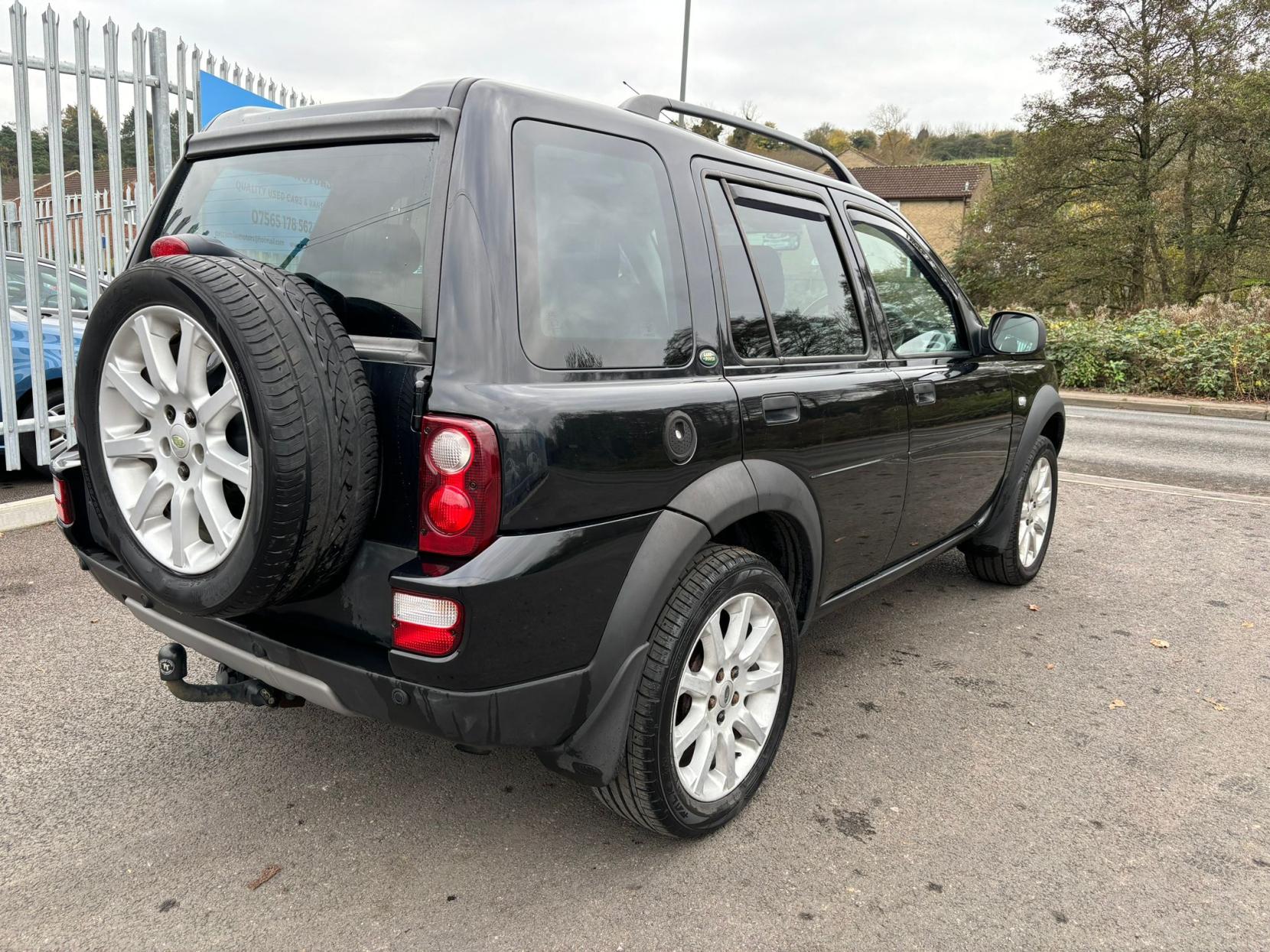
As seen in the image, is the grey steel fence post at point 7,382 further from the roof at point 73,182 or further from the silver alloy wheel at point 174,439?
the silver alloy wheel at point 174,439

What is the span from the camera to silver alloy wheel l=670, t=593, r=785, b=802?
2.38 metres

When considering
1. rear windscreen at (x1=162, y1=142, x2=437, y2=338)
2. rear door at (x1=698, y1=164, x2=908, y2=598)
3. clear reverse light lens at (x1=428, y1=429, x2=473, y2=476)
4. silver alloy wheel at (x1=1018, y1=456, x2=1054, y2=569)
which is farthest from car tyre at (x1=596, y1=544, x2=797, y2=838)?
silver alloy wheel at (x1=1018, y1=456, x2=1054, y2=569)

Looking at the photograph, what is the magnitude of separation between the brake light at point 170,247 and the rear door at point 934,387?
87.3 inches

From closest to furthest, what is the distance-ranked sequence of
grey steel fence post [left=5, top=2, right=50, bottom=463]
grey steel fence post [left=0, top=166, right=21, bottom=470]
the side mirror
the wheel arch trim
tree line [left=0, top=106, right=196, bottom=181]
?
the side mirror < the wheel arch trim < grey steel fence post [left=5, top=2, right=50, bottom=463] < grey steel fence post [left=0, top=166, right=21, bottom=470] < tree line [left=0, top=106, right=196, bottom=181]

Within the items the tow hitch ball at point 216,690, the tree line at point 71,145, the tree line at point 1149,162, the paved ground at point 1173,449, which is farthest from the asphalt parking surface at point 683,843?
the tree line at point 1149,162

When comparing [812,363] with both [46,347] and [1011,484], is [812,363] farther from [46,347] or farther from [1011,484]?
[46,347]

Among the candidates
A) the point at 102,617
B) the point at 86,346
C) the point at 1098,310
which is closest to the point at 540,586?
the point at 86,346

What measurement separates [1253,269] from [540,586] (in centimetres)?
3151

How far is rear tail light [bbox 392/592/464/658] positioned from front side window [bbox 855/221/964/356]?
6.95 feet

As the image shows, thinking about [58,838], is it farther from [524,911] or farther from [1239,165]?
[1239,165]

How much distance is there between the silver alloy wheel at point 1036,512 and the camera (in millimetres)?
4578

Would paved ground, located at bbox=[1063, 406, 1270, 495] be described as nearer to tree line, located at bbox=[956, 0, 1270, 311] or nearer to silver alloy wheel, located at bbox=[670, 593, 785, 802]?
silver alloy wheel, located at bbox=[670, 593, 785, 802]

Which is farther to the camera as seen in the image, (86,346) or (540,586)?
(86,346)

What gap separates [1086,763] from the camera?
296 cm
